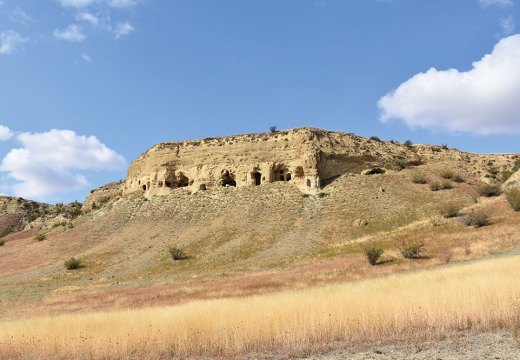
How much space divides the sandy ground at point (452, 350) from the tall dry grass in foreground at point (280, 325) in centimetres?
75

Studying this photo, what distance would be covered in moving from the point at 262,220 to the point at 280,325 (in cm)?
4431

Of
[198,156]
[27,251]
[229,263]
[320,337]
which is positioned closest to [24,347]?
A: [320,337]

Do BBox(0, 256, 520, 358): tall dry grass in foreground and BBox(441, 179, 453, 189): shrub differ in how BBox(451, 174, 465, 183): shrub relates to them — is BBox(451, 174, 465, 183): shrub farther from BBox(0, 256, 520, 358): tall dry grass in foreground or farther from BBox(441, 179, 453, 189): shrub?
BBox(0, 256, 520, 358): tall dry grass in foreground

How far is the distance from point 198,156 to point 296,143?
1712 centimetres

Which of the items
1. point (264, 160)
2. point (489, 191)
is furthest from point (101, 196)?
point (489, 191)

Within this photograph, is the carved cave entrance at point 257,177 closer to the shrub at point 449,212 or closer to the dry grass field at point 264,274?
the dry grass field at point 264,274

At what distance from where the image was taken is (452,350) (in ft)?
29.2

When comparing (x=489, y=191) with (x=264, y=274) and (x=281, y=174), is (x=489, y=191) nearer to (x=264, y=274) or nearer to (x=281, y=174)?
(x=281, y=174)

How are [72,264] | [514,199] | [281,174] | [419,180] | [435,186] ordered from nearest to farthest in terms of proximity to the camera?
1. [514,199]
2. [72,264]
3. [435,186]
4. [419,180]
5. [281,174]

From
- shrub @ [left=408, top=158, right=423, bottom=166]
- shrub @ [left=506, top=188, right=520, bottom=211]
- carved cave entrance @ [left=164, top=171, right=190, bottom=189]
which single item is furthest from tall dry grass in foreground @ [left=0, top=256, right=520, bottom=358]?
shrub @ [left=408, top=158, right=423, bottom=166]

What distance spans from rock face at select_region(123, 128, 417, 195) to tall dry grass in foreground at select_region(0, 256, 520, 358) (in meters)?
48.9

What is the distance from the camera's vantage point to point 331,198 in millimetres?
58750

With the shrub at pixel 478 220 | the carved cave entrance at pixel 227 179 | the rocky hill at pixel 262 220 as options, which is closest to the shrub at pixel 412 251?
the rocky hill at pixel 262 220

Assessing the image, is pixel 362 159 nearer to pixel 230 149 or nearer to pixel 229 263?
pixel 230 149
